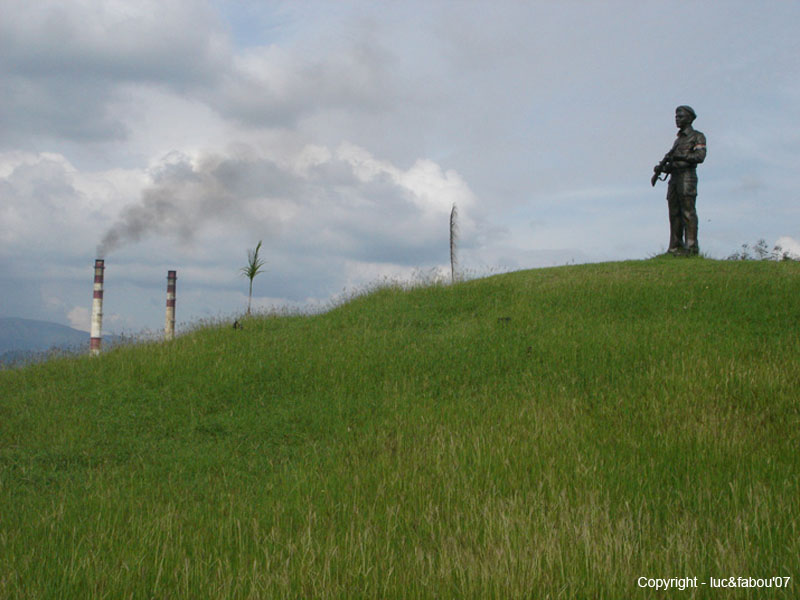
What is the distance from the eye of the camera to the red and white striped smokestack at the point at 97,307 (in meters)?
16.8

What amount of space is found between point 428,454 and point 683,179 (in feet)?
54.8

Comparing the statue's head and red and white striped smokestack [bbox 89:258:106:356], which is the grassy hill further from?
the statue's head

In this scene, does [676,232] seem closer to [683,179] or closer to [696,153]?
[683,179]

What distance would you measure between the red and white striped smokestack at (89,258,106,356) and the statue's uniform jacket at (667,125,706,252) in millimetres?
18155

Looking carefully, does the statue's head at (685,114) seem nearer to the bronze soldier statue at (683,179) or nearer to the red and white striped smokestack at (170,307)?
the bronze soldier statue at (683,179)

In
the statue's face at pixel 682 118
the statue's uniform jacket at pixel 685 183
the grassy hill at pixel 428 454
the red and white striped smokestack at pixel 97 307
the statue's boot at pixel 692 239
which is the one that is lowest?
the grassy hill at pixel 428 454

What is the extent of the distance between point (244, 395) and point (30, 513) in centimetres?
451

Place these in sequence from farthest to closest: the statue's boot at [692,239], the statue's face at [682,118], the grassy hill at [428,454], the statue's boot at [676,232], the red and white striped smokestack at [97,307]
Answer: the statue's boot at [676,232] → the statue's face at [682,118] → the statue's boot at [692,239] → the red and white striped smokestack at [97,307] → the grassy hill at [428,454]

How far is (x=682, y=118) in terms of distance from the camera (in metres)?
20.4

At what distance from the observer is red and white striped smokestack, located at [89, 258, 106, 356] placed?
16781mm

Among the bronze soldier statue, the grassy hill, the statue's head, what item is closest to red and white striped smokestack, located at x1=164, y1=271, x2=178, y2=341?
the grassy hill

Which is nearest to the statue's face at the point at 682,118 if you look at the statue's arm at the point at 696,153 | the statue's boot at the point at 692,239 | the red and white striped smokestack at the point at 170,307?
the statue's arm at the point at 696,153

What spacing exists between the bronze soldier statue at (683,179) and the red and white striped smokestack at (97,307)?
1783 centimetres

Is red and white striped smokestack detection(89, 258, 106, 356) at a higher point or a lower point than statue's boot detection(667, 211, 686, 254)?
lower
